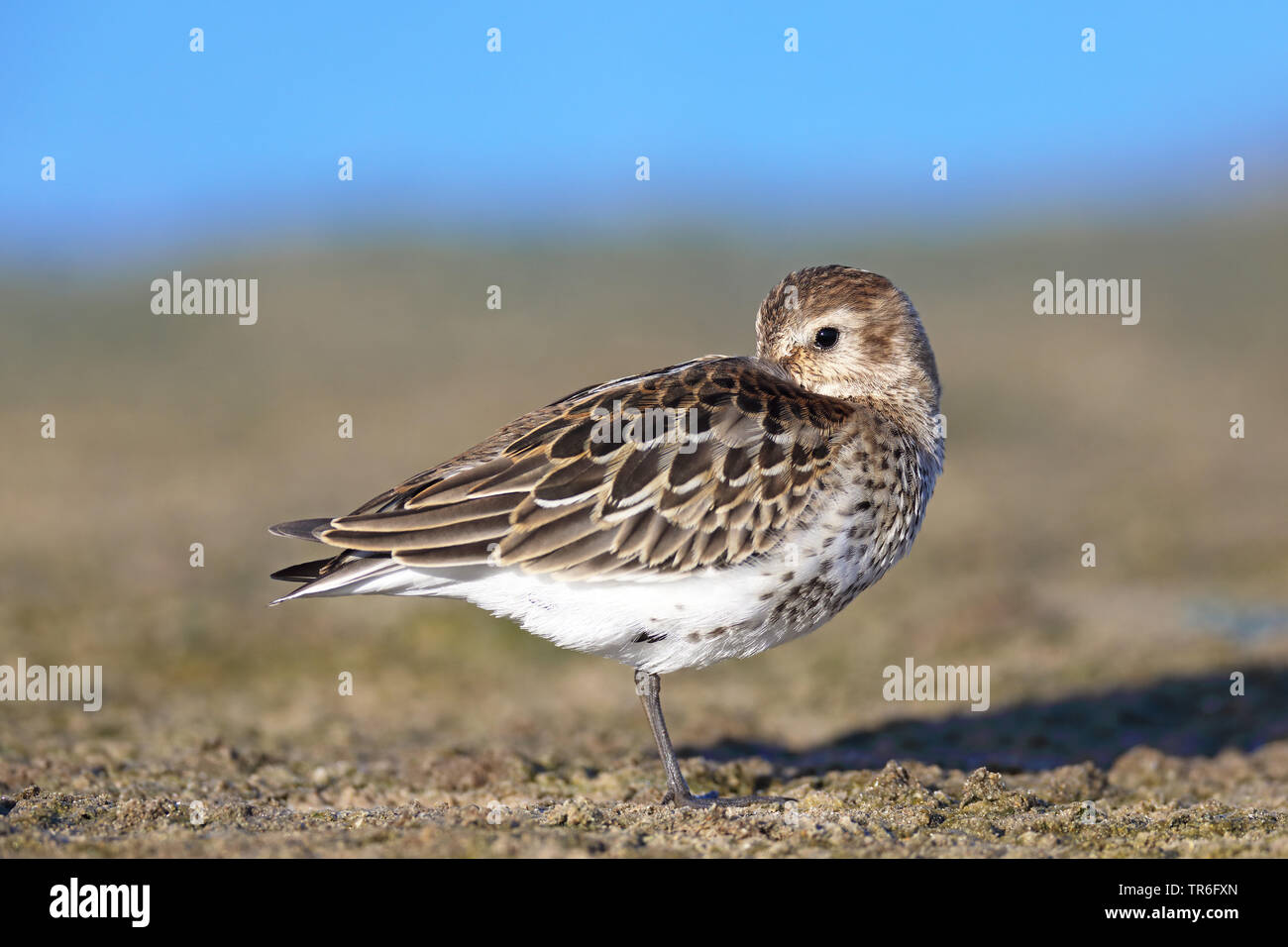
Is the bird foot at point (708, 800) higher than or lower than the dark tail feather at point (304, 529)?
lower

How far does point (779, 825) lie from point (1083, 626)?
856cm

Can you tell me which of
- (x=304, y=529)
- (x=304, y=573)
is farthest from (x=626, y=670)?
(x=304, y=529)

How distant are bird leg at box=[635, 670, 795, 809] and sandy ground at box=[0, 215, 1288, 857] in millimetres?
408

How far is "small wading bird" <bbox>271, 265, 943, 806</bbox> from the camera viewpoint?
22.9ft

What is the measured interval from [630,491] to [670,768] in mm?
1721

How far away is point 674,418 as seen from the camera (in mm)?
7273

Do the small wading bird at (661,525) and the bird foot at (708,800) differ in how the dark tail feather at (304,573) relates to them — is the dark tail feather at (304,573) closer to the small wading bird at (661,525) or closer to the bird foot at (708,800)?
the small wading bird at (661,525)

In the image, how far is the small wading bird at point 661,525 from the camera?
6.99m

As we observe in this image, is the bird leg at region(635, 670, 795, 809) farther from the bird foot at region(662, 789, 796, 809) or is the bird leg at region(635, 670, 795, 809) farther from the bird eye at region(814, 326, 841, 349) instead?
the bird eye at region(814, 326, 841, 349)

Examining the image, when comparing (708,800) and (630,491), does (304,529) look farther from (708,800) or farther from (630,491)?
(708,800)

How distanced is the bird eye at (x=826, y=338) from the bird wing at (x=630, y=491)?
69 cm

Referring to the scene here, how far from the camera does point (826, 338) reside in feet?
26.6

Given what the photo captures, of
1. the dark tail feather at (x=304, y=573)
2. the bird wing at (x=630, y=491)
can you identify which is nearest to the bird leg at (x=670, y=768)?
the bird wing at (x=630, y=491)
